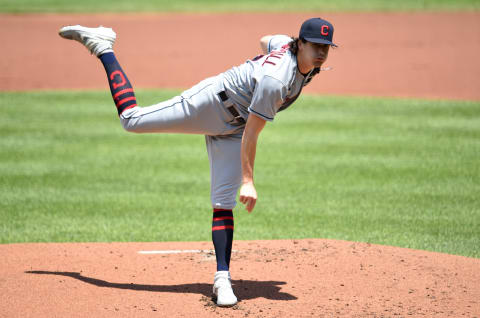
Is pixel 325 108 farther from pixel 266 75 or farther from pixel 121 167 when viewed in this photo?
pixel 266 75

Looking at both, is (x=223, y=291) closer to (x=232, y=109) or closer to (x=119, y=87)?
(x=232, y=109)

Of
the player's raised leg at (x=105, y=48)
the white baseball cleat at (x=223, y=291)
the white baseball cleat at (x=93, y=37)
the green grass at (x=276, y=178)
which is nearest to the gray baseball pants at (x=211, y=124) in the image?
the player's raised leg at (x=105, y=48)

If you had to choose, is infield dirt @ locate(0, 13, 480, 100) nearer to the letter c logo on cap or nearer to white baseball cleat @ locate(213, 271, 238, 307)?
the letter c logo on cap

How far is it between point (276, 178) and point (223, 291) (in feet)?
13.8

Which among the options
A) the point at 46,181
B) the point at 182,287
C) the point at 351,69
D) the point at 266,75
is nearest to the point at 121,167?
the point at 46,181

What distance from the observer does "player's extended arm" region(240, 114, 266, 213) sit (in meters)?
4.54

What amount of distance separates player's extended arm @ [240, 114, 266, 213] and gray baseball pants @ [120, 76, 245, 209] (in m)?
0.32

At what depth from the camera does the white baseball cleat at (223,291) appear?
15.4ft

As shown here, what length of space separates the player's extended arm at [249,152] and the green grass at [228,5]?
2074 cm

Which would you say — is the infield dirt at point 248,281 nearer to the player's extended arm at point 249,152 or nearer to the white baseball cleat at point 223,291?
the white baseball cleat at point 223,291

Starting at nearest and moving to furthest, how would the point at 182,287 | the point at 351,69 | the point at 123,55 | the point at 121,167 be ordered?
the point at 182,287
the point at 121,167
the point at 351,69
the point at 123,55

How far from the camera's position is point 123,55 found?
1792 centimetres

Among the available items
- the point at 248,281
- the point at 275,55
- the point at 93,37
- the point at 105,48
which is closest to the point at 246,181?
the point at 275,55

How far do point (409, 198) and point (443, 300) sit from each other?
3.16m
